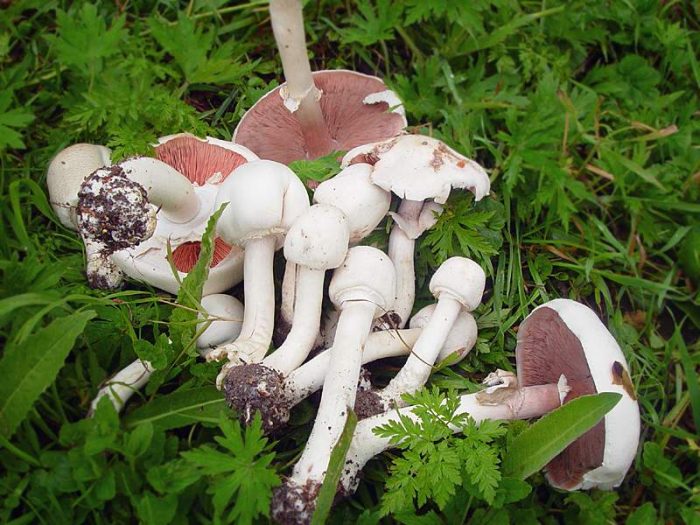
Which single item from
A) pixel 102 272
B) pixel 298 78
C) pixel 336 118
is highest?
pixel 298 78

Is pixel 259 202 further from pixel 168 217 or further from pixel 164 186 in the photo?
pixel 168 217

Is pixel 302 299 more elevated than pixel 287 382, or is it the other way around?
pixel 302 299

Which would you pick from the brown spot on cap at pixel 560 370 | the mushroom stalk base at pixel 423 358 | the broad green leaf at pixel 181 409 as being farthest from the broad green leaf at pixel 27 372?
the brown spot on cap at pixel 560 370

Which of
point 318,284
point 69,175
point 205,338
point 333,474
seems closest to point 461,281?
point 318,284

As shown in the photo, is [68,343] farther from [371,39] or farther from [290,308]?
[371,39]

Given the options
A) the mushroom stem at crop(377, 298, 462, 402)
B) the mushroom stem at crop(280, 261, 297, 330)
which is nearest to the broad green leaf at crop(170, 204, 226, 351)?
the mushroom stem at crop(280, 261, 297, 330)

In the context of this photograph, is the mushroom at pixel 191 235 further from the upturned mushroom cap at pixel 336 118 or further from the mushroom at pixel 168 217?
the upturned mushroom cap at pixel 336 118
